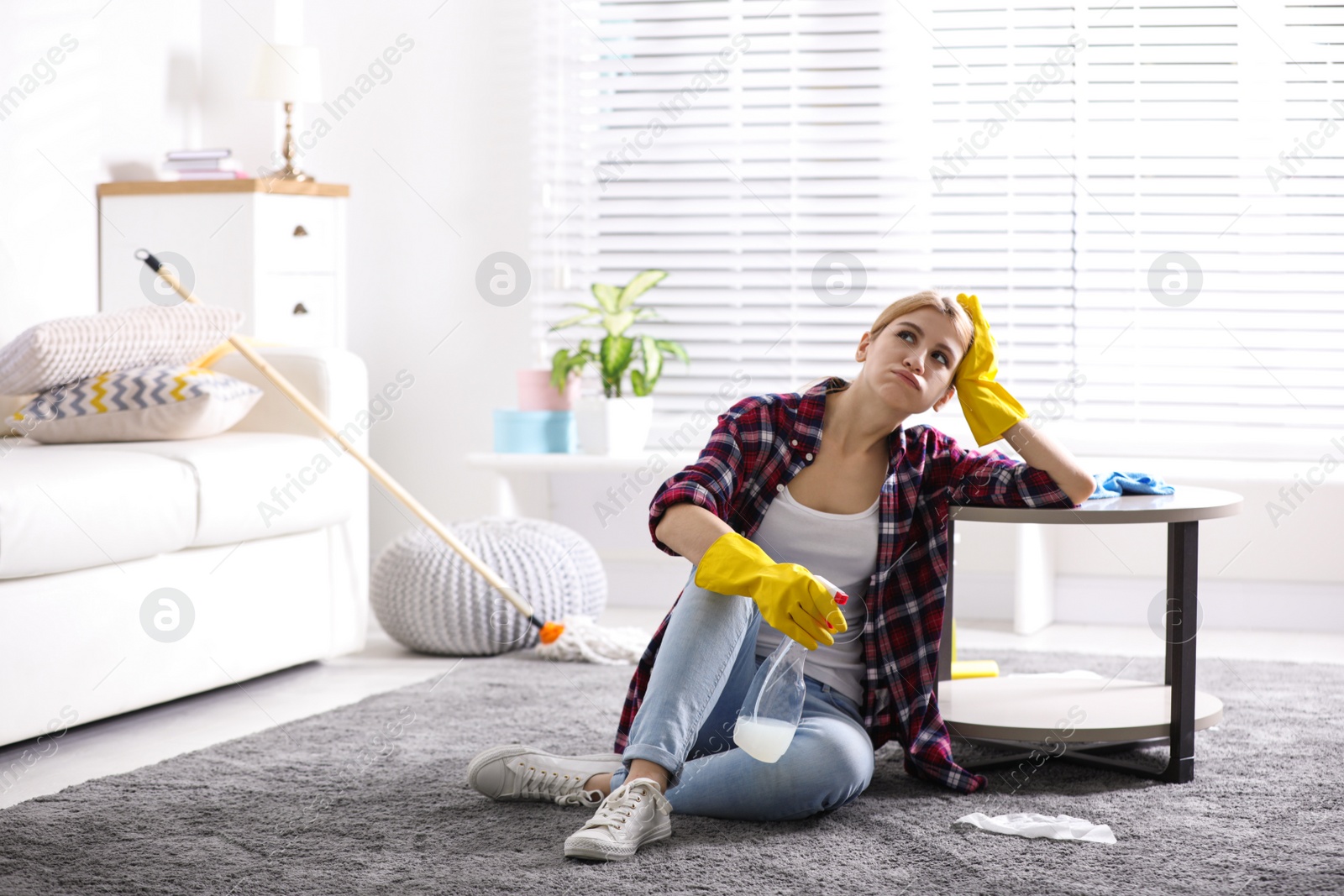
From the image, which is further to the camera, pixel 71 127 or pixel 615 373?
pixel 615 373

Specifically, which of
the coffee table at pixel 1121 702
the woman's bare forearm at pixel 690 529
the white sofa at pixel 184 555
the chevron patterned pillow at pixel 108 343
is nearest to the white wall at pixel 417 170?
the white sofa at pixel 184 555

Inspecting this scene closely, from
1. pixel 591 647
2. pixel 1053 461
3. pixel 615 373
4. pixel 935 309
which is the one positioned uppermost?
pixel 935 309

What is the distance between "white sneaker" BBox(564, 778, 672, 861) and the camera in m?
1.69

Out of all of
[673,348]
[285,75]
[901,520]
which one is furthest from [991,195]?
[901,520]

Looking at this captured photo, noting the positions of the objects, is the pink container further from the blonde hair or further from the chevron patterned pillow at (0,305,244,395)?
the blonde hair

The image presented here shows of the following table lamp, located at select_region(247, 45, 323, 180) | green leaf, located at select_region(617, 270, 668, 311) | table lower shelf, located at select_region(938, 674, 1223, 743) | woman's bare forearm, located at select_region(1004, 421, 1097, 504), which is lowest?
table lower shelf, located at select_region(938, 674, 1223, 743)

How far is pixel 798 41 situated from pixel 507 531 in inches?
67.1

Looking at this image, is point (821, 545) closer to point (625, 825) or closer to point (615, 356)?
point (625, 825)

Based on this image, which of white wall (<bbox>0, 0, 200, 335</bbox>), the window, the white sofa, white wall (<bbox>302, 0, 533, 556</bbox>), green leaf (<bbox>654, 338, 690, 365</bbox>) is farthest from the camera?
white wall (<bbox>302, 0, 533, 556</bbox>)

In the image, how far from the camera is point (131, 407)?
273 centimetres

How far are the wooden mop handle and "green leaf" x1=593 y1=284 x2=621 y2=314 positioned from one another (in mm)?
884

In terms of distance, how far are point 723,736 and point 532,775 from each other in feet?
0.96

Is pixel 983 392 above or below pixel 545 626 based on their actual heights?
above

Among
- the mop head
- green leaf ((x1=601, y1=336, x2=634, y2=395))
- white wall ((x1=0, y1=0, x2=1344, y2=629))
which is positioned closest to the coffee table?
the mop head
